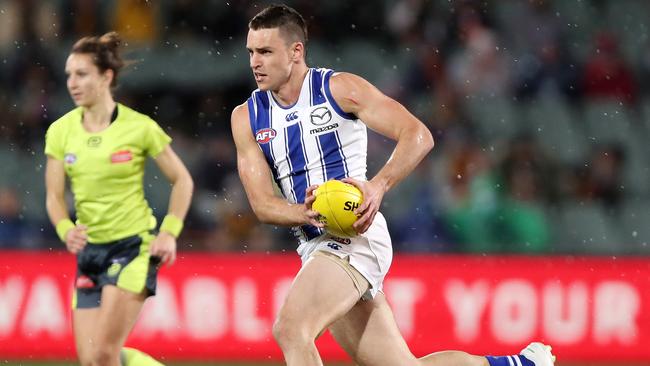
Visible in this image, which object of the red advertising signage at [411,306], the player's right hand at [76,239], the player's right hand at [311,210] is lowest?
the red advertising signage at [411,306]

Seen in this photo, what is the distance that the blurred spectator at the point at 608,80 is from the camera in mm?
13555

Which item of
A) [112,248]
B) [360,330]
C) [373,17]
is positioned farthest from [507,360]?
[373,17]

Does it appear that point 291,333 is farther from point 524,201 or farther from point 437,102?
point 437,102

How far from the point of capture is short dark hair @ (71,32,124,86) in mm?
7227

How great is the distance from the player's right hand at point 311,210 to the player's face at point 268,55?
628mm

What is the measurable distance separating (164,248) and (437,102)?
6388 mm

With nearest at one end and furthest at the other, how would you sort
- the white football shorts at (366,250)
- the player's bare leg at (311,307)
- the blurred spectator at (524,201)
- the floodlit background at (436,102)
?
the player's bare leg at (311,307)
the white football shorts at (366,250)
the blurred spectator at (524,201)
the floodlit background at (436,102)

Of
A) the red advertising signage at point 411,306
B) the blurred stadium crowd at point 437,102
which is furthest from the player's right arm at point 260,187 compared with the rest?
the blurred stadium crowd at point 437,102

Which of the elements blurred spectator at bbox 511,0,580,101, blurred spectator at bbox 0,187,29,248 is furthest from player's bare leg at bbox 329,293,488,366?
blurred spectator at bbox 511,0,580,101

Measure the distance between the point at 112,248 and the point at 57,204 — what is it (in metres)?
0.41

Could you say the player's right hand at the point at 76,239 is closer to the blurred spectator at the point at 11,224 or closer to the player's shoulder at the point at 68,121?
the player's shoulder at the point at 68,121

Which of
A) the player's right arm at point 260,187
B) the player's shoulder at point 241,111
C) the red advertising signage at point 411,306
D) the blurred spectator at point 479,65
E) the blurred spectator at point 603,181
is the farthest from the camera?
the blurred spectator at point 479,65

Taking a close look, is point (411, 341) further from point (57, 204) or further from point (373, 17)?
point (373, 17)

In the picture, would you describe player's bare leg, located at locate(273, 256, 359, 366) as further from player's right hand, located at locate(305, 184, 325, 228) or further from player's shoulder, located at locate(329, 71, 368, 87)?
player's shoulder, located at locate(329, 71, 368, 87)
